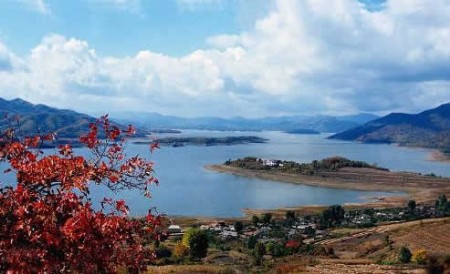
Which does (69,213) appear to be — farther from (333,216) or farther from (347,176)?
(347,176)

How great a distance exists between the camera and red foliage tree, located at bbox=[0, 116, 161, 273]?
463 centimetres

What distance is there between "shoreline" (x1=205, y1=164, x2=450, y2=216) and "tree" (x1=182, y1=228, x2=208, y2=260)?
3845cm

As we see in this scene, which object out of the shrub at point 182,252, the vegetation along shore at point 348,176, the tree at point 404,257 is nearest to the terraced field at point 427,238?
the tree at point 404,257

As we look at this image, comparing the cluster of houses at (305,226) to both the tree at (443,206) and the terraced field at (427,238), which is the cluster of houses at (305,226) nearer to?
the tree at (443,206)

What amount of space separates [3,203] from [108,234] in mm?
979

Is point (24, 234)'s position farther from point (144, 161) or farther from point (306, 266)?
point (306, 266)

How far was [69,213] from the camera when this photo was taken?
5066mm

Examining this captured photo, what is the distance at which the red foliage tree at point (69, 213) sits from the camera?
15.2 ft

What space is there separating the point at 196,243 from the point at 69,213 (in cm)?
2607

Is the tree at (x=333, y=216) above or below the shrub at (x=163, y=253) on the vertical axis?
below

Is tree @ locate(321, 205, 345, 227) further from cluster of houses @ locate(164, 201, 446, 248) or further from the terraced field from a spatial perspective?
the terraced field

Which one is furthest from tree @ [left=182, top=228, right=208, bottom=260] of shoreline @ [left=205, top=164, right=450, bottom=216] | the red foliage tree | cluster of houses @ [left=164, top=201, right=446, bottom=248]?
shoreline @ [left=205, top=164, right=450, bottom=216]

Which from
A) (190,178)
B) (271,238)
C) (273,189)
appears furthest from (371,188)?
(271,238)

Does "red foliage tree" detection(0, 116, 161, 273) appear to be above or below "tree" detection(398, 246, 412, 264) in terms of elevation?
above
